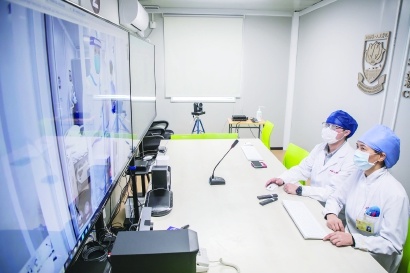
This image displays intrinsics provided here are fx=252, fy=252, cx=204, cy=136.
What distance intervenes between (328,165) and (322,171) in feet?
0.23

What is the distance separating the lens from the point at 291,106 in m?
5.31

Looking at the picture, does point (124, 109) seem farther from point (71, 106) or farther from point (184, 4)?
point (184, 4)

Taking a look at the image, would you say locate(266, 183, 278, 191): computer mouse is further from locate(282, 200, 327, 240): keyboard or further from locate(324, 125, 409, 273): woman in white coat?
locate(324, 125, 409, 273): woman in white coat

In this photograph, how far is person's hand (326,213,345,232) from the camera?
139cm

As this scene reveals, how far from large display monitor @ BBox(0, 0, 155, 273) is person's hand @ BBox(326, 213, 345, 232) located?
1.23 meters

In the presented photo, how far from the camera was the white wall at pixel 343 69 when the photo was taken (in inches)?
107

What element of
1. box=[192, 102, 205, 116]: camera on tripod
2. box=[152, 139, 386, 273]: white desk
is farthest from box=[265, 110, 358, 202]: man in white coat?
box=[192, 102, 205, 116]: camera on tripod

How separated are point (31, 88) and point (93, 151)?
48 cm

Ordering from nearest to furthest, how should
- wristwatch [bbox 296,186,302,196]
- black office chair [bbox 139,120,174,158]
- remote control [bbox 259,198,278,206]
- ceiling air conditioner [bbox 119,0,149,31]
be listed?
remote control [bbox 259,198,278,206] → wristwatch [bbox 296,186,302,196] → ceiling air conditioner [bbox 119,0,149,31] → black office chair [bbox 139,120,174,158]

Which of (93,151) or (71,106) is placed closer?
(71,106)

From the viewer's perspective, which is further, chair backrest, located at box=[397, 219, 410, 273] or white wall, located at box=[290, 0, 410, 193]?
white wall, located at box=[290, 0, 410, 193]

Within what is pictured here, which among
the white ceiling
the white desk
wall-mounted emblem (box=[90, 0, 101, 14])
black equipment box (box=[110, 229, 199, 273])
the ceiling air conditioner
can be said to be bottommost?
the white desk

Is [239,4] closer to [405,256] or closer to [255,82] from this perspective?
[255,82]

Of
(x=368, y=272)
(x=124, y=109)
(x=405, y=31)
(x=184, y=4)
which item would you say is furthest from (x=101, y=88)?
(x=184, y=4)
